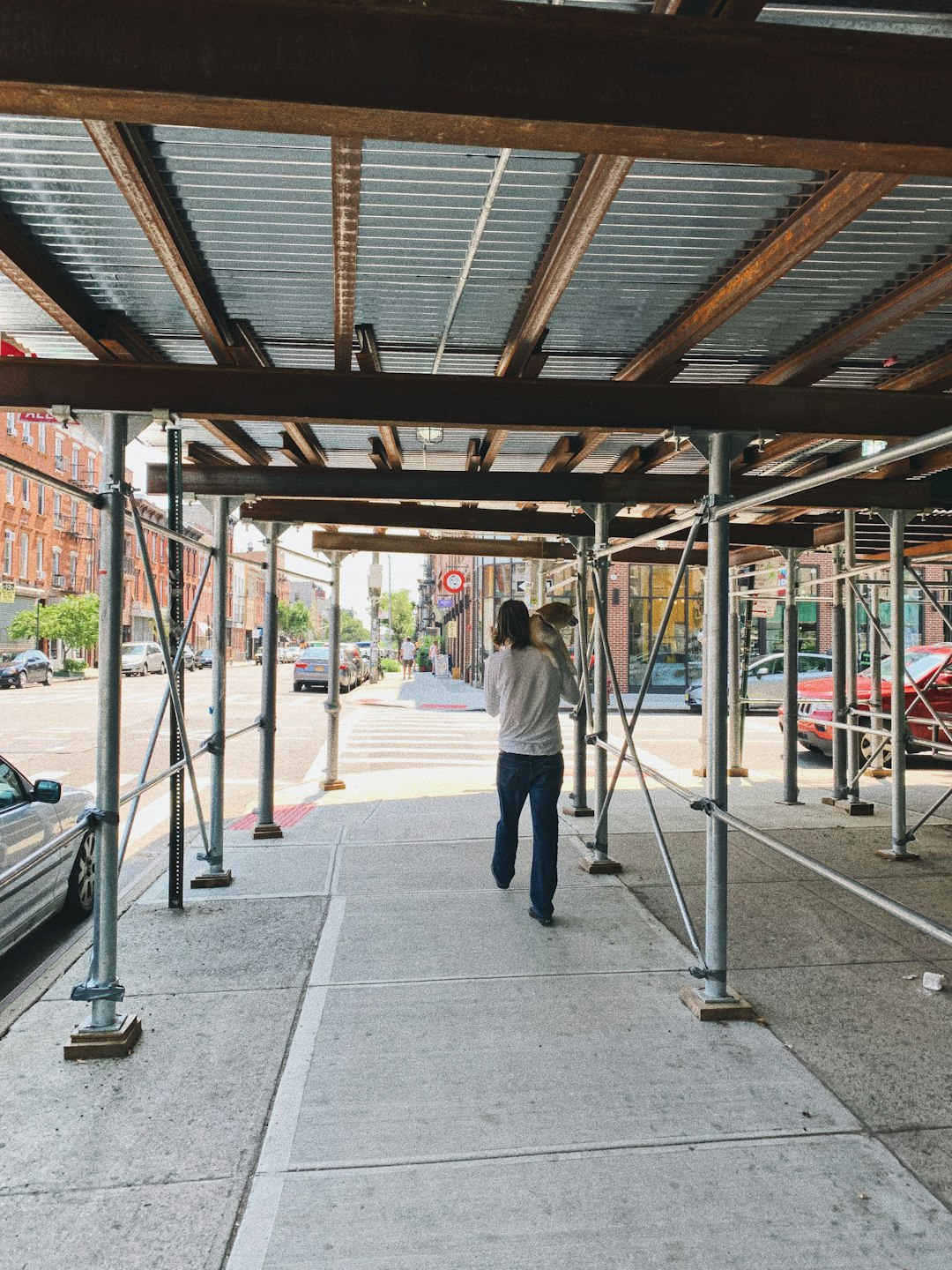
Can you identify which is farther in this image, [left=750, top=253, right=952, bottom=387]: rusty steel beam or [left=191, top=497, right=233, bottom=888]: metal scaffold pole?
[left=191, top=497, right=233, bottom=888]: metal scaffold pole

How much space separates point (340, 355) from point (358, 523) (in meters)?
4.22

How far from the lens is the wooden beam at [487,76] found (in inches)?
83.9

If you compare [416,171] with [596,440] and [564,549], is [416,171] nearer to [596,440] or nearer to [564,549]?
[596,440]

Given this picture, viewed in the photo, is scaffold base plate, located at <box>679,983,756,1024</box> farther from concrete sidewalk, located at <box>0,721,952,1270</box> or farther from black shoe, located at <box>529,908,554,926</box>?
black shoe, located at <box>529,908,554,926</box>

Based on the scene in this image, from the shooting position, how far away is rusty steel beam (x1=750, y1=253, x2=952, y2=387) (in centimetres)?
370

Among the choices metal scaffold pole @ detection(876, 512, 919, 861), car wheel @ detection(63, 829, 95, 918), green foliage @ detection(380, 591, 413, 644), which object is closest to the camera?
car wheel @ detection(63, 829, 95, 918)

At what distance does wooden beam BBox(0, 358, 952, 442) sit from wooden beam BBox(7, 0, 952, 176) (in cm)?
246

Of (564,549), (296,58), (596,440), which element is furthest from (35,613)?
(296,58)

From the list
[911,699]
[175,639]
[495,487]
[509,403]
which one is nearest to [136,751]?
[495,487]

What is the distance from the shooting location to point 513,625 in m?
5.80

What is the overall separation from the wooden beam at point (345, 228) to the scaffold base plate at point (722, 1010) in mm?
3521

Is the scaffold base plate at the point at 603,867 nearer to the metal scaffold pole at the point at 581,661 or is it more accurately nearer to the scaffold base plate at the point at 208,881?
the metal scaffold pole at the point at 581,661

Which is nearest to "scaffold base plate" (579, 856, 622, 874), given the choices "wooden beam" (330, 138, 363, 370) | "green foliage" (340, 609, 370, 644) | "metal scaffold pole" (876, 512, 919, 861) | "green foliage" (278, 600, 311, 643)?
"metal scaffold pole" (876, 512, 919, 861)

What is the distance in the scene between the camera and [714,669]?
4.56 meters
